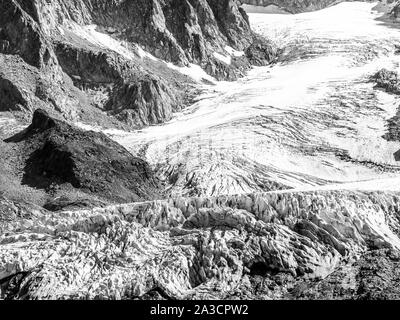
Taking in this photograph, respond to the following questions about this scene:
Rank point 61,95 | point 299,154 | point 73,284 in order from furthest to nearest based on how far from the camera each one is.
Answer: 1. point 61,95
2. point 299,154
3. point 73,284

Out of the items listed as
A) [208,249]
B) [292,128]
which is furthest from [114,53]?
[208,249]

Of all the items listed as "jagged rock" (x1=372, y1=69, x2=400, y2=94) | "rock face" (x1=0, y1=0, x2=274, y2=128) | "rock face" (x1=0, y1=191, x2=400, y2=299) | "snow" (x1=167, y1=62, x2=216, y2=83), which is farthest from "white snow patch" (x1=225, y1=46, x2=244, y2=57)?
"rock face" (x1=0, y1=191, x2=400, y2=299)

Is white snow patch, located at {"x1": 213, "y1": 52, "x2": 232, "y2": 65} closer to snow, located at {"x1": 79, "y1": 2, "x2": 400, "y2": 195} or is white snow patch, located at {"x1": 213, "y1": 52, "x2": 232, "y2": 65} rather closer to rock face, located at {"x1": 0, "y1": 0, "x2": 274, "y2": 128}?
rock face, located at {"x1": 0, "y1": 0, "x2": 274, "y2": 128}

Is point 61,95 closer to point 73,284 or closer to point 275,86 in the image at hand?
point 275,86

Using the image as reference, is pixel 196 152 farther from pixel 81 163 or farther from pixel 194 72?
pixel 194 72
